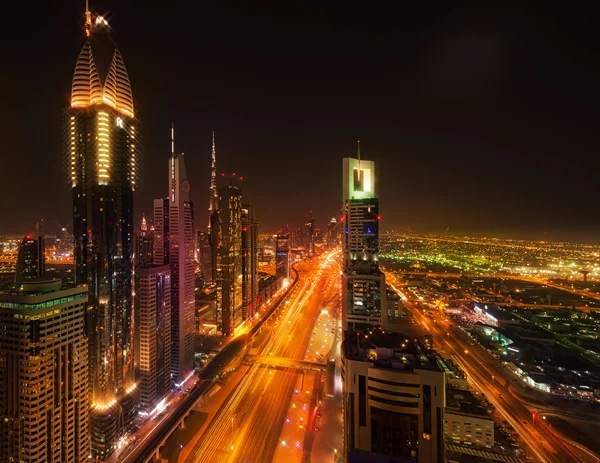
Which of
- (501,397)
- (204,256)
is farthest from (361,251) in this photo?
(204,256)

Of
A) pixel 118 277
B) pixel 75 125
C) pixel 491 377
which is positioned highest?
pixel 75 125

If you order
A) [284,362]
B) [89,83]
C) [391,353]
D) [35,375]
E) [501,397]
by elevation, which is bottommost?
[284,362]

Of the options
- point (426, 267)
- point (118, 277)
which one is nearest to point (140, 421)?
point (118, 277)

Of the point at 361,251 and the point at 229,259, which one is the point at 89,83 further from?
the point at 361,251

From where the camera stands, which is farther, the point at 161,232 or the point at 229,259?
the point at 229,259

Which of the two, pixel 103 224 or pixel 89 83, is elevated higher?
pixel 89 83

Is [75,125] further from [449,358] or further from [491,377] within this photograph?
[491,377]

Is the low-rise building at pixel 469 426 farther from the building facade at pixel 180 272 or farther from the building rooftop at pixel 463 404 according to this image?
the building facade at pixel 180 272
